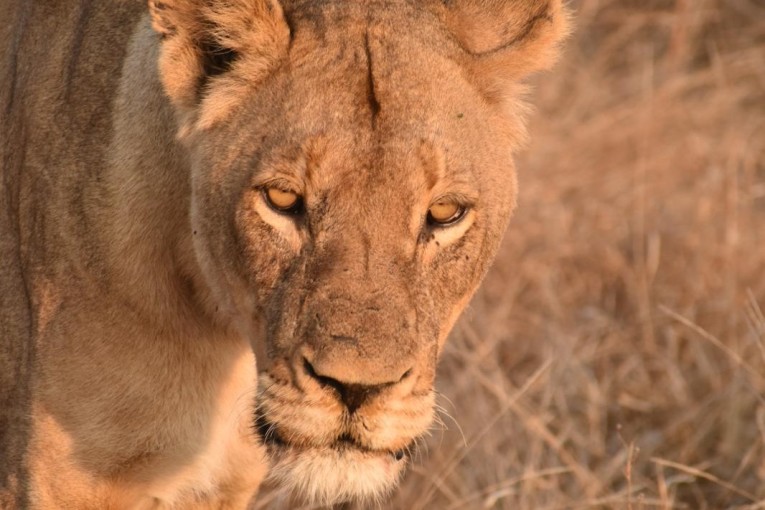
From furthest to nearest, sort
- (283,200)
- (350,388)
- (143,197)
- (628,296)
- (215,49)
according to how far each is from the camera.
A: (628,296) → (143,197) → (215,49) → (283,200) → (350,388)

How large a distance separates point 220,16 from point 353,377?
69 cm

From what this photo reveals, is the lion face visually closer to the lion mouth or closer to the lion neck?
the lion mouth

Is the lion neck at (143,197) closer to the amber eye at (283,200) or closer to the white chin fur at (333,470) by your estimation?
the amber eye at (283,200)

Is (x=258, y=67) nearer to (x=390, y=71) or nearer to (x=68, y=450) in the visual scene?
(x=390, y=71)

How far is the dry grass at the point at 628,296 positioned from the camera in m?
3.70

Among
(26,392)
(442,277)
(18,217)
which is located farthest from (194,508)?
(442,277)

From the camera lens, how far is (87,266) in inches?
101

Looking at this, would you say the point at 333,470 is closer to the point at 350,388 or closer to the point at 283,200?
the point at 350,388

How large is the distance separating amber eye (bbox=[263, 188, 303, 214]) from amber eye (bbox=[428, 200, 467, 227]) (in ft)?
0.73

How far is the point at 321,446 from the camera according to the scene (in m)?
2.24

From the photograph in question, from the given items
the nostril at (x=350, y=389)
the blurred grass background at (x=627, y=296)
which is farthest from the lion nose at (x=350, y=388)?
the blurred grass background at (x=627, y=296)

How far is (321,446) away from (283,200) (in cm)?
40

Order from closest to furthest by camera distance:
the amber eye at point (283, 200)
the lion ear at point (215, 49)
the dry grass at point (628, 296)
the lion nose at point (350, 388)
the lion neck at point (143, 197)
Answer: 1. the lion nose at point (350, 388)
2. the amber eye at point (283, 200)
3. the lion ear at point (215, 49)
4. the lion neck at point (143, 197)
5. the dry grass at point (628, 296)

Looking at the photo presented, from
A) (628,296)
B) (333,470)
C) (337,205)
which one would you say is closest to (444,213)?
(337,205)
